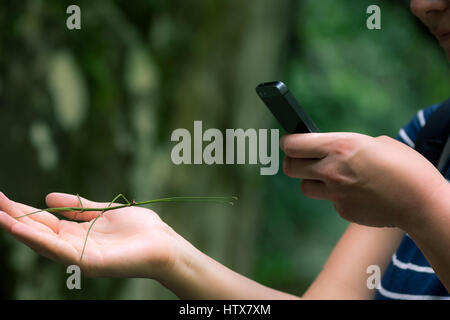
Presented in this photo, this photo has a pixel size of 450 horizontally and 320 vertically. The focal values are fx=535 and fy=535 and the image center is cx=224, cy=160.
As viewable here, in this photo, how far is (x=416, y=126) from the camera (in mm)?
1040

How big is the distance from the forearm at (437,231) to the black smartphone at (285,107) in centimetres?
19

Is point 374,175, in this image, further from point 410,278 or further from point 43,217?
point 43,217

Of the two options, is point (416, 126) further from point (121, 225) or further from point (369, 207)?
point (121, 225)

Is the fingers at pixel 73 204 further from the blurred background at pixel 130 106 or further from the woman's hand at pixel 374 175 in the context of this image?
the blurred background at pixel 130 106

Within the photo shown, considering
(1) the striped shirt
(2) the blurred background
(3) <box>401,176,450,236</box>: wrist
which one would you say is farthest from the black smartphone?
(2) the blurred background

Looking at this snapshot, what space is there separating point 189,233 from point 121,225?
1.10m

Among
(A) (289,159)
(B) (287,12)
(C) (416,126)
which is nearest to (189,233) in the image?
(B) (287,12)

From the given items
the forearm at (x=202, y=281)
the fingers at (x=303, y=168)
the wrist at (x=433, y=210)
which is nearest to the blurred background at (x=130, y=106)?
the forearm at (x=202, y=281)

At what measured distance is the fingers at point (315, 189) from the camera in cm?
78

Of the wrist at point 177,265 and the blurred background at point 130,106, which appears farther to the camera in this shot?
the blurred background at point 130,106

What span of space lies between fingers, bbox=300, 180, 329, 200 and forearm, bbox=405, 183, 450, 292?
13 cm

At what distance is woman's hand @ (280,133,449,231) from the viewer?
0.71 m

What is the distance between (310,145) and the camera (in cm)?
73

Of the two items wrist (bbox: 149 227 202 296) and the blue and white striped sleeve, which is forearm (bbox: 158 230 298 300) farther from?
the blue and white striped sleeve
